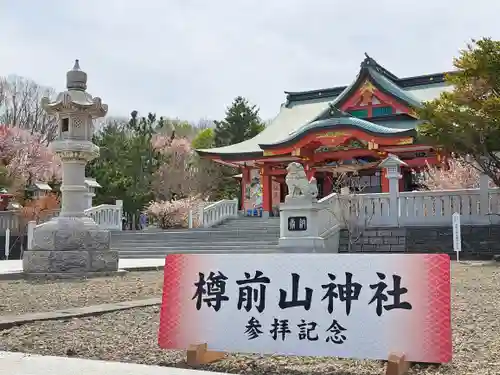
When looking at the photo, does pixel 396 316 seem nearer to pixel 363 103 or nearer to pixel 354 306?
pixel 354 306

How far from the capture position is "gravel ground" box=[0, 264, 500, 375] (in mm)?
4473

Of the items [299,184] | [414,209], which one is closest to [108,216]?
[299,184]

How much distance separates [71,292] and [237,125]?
3462 centimetres

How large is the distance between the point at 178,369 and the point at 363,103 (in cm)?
2539

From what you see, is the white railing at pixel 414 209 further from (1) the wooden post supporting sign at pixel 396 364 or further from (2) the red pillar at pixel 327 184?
(1) the wooden post supporting sign at pixel 396 364

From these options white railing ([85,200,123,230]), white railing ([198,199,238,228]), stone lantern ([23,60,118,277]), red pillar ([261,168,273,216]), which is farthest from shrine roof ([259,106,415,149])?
stone lantern ([23,60,118,277])

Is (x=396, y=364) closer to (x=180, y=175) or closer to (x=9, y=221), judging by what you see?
(x=9, y=221)

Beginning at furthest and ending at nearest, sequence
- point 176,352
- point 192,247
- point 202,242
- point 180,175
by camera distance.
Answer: point 180,175
point 202,242
point 192,247
point 176,352

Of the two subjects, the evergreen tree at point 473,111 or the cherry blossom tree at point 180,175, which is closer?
the evergreen tree at point 473,111

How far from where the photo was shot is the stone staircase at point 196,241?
1803cm

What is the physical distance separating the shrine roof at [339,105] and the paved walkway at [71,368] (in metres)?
20.5

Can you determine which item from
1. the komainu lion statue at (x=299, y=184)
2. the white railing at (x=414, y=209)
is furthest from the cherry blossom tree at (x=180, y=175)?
the komainu lion statue at (x=299, y=184)

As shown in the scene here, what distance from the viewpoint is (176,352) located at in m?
5.06

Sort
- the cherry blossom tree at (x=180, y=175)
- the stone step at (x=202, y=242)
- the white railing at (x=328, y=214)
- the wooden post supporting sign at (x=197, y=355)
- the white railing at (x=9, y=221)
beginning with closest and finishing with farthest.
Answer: the wooden post supporting sign at (x=197, y=355)
the white railing at (x=328, y=214)
the stone step at (x=202, y=242)
the white railing at (x=9, y=221)
the cherry blossom tree at (x=180, y=175)
